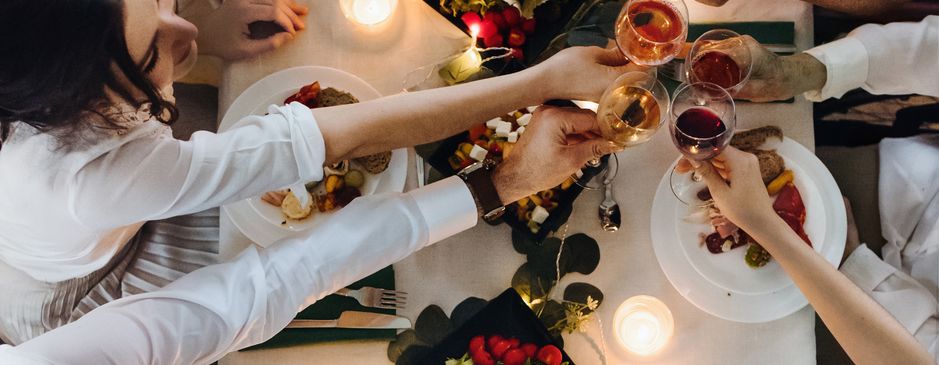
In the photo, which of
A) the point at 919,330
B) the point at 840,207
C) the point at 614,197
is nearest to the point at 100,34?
the point at 614,197

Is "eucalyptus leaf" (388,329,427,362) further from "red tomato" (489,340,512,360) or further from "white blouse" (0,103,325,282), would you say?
"white blouse" (0,103,325,282)

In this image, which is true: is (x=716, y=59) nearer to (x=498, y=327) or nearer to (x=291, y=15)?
(x=498, y=327)

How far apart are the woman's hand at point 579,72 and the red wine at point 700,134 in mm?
130

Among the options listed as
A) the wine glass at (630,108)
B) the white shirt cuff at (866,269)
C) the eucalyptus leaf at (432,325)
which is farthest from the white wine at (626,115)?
the white shirt cuff at (866,269)

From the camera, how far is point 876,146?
1545 mm

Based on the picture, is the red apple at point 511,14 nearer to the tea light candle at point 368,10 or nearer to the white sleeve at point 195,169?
the tea light candle at point 368,10

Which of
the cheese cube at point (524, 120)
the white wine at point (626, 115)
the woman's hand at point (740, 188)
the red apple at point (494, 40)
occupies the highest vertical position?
the red apple at point (494, 40)

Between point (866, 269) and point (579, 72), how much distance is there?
771mm

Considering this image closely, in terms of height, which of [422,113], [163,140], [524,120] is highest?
[163,140]

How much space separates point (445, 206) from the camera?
3.85 ft

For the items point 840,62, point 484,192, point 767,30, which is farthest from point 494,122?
point 840,62

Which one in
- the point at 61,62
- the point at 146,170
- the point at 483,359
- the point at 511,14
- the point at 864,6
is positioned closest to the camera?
the point at 61,62

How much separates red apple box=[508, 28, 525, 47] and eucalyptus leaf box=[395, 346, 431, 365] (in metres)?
0.62

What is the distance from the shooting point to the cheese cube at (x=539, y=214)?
122 centimetres
